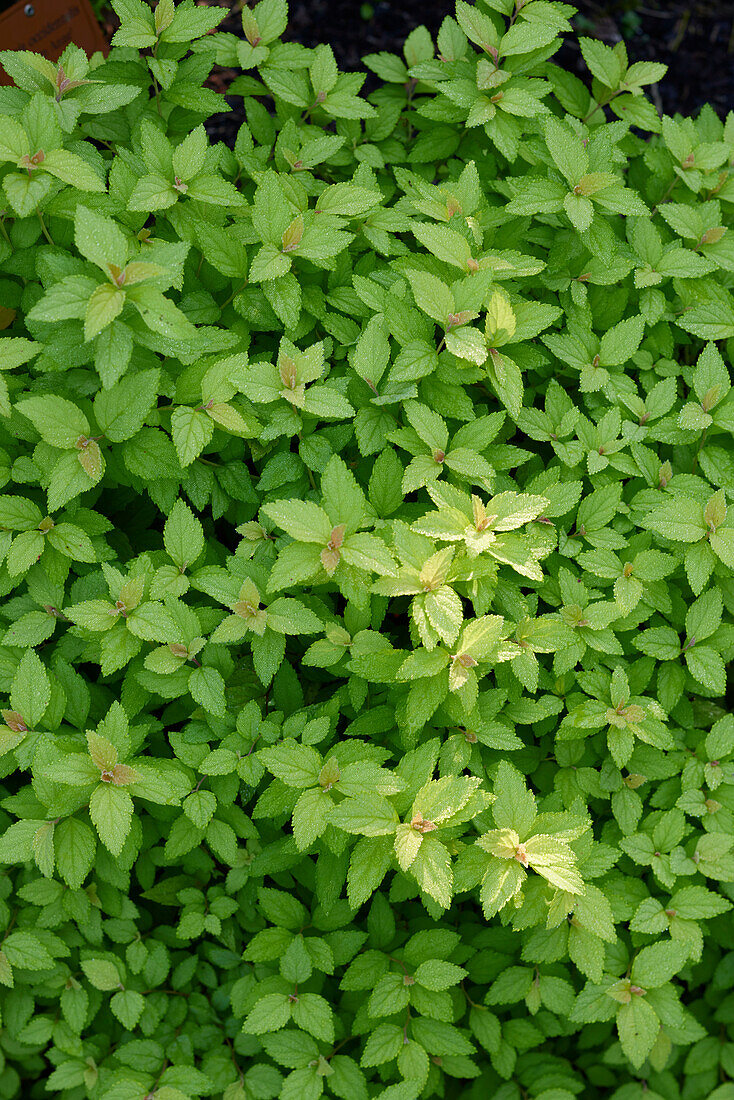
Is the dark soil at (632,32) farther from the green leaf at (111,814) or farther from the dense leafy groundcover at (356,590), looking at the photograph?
the green leaf at (111,814)

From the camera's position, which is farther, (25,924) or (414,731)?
(25,924)

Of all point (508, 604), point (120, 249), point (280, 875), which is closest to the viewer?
point (120, 249)

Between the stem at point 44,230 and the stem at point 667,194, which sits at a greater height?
the stem at point 667,194

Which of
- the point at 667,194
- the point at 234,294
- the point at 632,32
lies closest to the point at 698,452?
the point at 667,194

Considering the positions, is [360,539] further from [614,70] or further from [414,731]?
[614,70]

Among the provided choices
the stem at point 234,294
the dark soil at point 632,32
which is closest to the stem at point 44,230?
the stem at point 234,294

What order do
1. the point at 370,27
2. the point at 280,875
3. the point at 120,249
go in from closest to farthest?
1. the point at 120,249
2. the point at 280,875
3. the point at 370,27

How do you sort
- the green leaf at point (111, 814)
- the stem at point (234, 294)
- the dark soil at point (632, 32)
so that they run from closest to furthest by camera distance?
the green leaf at point (111, 814) → the stem at point (234, 294) → the dark soil at point (632, 32)

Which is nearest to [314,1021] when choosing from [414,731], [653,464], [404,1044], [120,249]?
[404,1044]

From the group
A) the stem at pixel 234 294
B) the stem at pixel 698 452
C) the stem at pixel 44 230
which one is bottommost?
the stem at pixel 698 452

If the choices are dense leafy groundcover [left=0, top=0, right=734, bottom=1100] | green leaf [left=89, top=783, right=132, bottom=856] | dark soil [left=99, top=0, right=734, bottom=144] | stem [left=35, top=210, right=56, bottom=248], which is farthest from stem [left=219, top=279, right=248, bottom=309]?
dark soil [left=99, top=0, right=734, bottom=144]
